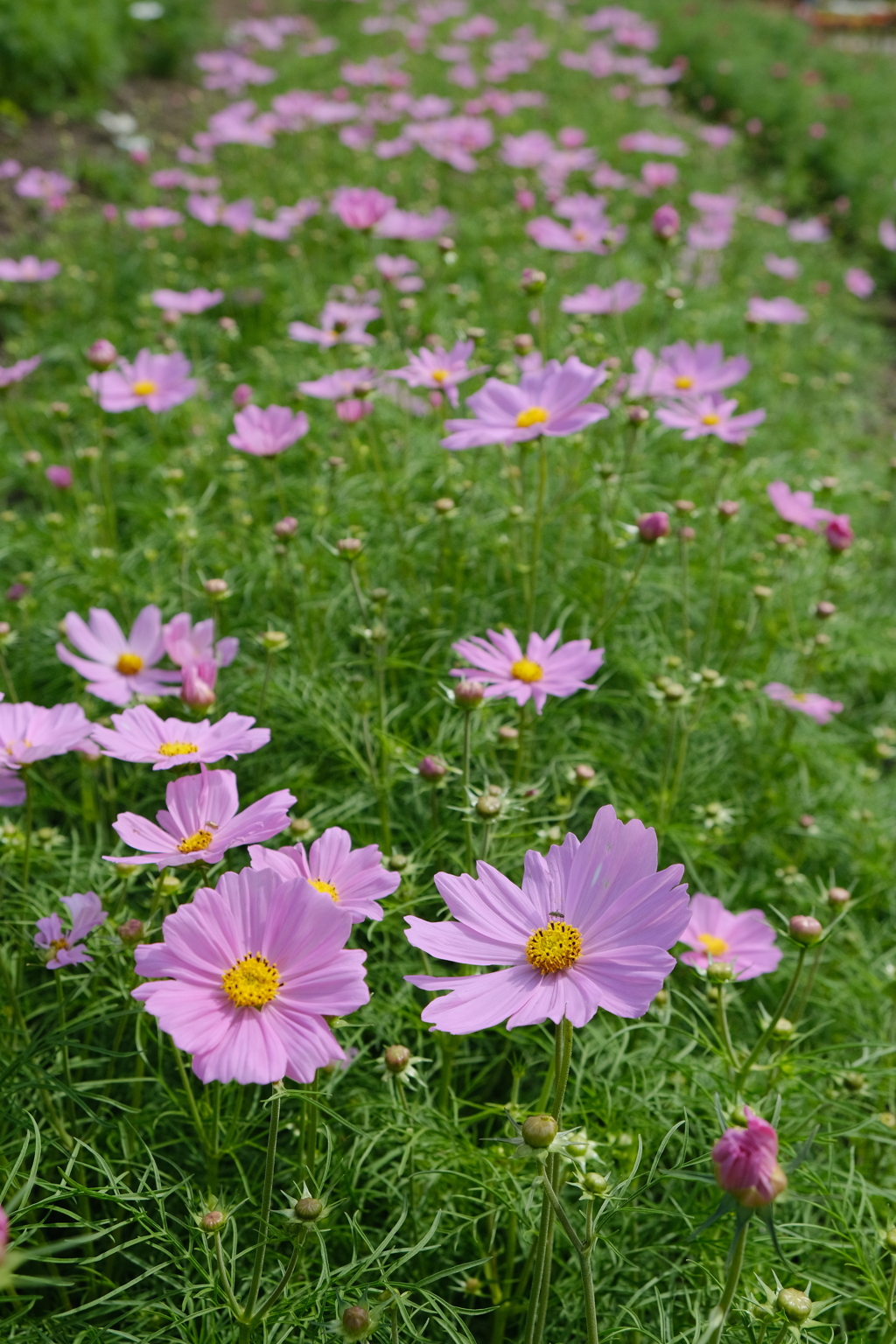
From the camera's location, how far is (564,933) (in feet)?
2.82

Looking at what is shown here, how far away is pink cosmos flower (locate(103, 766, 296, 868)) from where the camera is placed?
89 centimetres

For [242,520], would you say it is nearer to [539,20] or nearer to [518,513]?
[518,513]

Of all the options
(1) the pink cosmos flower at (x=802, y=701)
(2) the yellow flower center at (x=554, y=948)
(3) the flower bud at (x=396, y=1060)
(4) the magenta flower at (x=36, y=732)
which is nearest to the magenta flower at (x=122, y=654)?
(4) the magenta flower at (x=36, y=732)

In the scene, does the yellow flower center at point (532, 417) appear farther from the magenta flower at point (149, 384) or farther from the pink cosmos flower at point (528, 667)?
the magenta flower at point (149, 384)

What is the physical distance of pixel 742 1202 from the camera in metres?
0.64

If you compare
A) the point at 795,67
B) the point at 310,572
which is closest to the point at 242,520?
the point at 310,572

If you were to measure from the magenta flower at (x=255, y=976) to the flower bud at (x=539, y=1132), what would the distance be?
0.48 ft

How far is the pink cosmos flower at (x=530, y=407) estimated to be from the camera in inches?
55.5

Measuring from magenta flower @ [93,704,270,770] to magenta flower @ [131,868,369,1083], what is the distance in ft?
0.75

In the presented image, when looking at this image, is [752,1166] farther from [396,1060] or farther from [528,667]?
[528,667]

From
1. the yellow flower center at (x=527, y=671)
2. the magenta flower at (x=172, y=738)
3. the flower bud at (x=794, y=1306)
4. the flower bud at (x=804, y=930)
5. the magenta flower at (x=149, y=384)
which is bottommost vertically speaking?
the magenta flower at (x=149, y=384)

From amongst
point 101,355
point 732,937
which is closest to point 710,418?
point 732,937

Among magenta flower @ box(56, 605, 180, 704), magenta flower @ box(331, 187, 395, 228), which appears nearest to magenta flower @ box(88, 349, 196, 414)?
magenta flower @ box(331, 187, 395, 228)

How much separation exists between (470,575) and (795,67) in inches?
318
